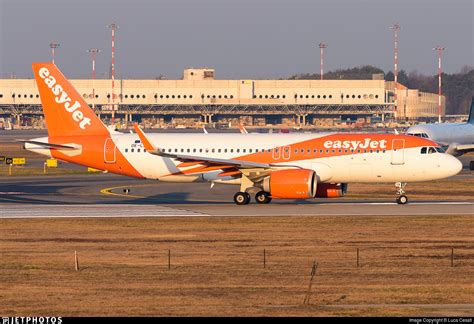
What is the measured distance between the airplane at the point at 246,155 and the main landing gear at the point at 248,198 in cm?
5

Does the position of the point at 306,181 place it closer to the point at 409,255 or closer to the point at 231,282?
the point at 409,255

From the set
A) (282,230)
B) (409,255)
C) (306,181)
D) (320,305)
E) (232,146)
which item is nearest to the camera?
(320,305)

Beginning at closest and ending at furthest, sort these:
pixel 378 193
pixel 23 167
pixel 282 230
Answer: pixel 282 230
pixel 378 193
pixel 23 167

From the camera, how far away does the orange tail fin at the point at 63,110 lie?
188 ft

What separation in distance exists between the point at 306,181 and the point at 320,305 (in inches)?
986

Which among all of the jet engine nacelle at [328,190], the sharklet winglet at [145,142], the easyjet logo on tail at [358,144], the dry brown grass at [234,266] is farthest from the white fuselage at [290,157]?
the dry brown grass at [234,266]

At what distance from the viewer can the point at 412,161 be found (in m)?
53.8

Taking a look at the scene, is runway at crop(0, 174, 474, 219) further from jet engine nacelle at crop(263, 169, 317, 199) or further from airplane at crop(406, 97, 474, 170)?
airplane at crop(406, 97, 474, 170)

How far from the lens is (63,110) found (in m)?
57.4

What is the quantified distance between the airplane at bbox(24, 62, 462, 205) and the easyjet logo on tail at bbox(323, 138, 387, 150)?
0.18 feet

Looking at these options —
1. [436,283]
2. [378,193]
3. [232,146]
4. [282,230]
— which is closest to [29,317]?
[436,283]

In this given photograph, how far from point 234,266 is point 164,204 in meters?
22.8

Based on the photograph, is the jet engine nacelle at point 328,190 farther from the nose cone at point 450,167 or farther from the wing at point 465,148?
the wing at point 465,148

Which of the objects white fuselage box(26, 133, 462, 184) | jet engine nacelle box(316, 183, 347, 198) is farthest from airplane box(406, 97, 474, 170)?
jet engine nacelle box(316, 183, 347, 198)
